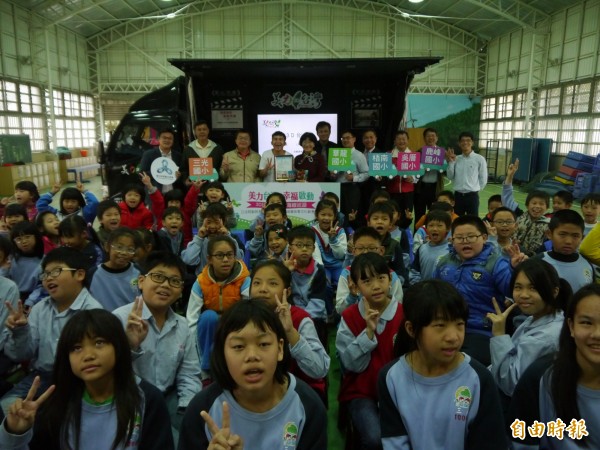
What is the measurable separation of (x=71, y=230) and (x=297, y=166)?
3.18m

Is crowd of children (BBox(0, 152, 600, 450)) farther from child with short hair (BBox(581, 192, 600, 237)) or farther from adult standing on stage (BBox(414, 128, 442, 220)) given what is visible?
adult standing on stage (BBox(414, 128, 442, 220))

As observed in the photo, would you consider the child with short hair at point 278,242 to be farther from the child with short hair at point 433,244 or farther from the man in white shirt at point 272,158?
the man in white shirt at point 272,158

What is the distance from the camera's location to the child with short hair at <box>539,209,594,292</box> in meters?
3.06

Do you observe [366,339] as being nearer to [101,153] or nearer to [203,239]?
[203,239]

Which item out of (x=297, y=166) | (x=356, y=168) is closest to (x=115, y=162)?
(x=297, y=166)

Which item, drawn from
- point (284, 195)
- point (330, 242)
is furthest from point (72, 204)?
point (330, 242)

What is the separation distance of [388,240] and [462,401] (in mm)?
2267

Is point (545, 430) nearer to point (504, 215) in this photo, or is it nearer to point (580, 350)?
point (580, 350)

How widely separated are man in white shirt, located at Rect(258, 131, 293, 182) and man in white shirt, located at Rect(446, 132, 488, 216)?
8.09ft

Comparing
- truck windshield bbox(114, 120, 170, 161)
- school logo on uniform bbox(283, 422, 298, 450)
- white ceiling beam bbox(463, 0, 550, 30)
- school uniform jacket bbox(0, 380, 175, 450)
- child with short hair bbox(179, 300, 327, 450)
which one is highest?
white ceiling beam bbox(463, 0, 550, 30)

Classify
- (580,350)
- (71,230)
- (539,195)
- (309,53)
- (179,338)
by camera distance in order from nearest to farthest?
(580,350) → (179,338) → (71,230) → (539,195) → (309,53)

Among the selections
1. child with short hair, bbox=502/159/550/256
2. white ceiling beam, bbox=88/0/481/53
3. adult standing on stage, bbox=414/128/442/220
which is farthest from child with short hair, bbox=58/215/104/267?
white ceiling beam, bbox=88/0/481/53

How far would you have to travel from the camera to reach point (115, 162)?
8078 millimetres

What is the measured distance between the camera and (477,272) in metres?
3.09
